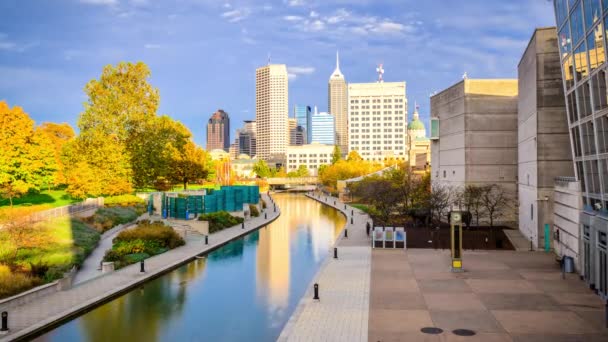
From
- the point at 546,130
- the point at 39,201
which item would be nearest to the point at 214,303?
the point at 546,130

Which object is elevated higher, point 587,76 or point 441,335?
point 587,76

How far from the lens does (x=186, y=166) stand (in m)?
86.1

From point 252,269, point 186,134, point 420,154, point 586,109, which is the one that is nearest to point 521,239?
point 586,109

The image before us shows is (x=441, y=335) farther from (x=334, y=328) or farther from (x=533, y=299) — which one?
(x=533, y=299)

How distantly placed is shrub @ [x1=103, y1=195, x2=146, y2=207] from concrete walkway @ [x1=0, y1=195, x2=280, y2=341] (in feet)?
63.3

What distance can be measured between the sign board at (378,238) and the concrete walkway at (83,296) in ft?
39.8

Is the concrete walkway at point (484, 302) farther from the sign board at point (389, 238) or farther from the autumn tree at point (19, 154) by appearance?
the autumn tree at point (19, 154)

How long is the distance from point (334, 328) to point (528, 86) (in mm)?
26672

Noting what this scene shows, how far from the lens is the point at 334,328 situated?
18.1 m

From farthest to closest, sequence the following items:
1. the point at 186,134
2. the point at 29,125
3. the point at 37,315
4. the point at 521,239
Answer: the point at 186,134 → the point at 29,125 → the point at 521,239 → the point at 37,315

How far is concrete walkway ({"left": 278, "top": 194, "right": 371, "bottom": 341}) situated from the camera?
17.5 meters

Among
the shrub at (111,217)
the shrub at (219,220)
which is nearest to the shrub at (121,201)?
the shrub at (111,217)

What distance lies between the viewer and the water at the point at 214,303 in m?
19.2

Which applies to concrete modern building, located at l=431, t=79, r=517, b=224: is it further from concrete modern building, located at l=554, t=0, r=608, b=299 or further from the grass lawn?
the grass lawn
